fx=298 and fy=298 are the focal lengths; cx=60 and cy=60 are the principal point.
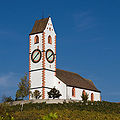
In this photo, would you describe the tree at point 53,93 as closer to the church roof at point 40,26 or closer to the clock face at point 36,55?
the clock face at point 36,55

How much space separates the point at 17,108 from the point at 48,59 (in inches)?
653

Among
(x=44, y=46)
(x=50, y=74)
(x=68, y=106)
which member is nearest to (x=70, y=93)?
(x=50, y=74)

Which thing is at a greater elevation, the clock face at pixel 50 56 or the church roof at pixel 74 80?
the clock face at pixel 50 56

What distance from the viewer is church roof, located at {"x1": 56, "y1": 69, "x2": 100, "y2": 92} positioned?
211ft

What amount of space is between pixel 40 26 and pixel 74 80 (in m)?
14.7

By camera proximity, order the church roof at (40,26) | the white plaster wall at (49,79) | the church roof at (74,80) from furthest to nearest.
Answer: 1. the church roof at (74,80)
2. the church roof at (40,26)
3. the white plaster wall at (49,79)

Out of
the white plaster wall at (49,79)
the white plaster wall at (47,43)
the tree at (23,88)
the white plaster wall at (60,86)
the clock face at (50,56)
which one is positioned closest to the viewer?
the tree at (23,88)

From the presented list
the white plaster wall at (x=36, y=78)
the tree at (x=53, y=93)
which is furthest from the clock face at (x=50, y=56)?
the tree at (x=53, y=93)

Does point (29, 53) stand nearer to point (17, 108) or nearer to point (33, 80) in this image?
point (33, 80)

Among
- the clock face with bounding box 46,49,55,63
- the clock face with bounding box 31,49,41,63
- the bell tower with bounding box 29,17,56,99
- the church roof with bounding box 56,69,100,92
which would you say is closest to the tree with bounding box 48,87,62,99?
the bell tower with bounding box 29,17,56,99

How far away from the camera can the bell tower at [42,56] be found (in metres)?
60.3

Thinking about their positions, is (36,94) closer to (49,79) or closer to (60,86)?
(49,79)

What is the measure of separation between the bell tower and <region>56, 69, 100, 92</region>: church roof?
10.1ft

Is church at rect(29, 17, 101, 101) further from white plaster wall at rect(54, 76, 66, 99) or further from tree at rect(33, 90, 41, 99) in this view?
tree at rect(33, 90, 41, 99)
